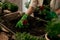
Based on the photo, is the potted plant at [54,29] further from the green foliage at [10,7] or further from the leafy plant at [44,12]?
the green foliage at [10,7]

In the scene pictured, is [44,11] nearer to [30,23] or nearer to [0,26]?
[30,23]

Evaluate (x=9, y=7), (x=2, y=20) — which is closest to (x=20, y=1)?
(x=9, y=7)

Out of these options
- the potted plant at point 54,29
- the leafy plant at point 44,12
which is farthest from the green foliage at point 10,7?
the potted plant at point 54,29

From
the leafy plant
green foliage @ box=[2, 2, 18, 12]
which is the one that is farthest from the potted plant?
green foliage @ box=[2, 2, 18, 12]

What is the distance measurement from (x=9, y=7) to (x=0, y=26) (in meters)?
0.39

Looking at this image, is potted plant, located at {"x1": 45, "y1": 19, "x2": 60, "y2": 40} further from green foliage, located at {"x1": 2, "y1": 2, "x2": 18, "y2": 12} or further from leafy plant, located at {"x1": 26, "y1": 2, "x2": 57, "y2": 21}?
green foliage, located at {"x1": 2, "y1": 2, "x2": 18, "y2": 12}

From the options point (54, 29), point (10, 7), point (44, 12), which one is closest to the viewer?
point (54, 29)

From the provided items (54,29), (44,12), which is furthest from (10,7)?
(54,29)

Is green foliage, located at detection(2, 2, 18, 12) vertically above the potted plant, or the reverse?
the potted plant

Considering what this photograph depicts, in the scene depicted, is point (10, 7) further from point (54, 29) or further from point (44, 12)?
point (54, 29)

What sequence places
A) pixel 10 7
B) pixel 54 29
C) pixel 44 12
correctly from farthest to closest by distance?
pixel 10 7, pixel 44 12, pixel 54 29

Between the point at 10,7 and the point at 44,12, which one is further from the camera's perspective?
the point at 10,7

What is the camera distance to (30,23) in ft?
2.75

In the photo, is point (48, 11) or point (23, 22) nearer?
point (23, 22)
